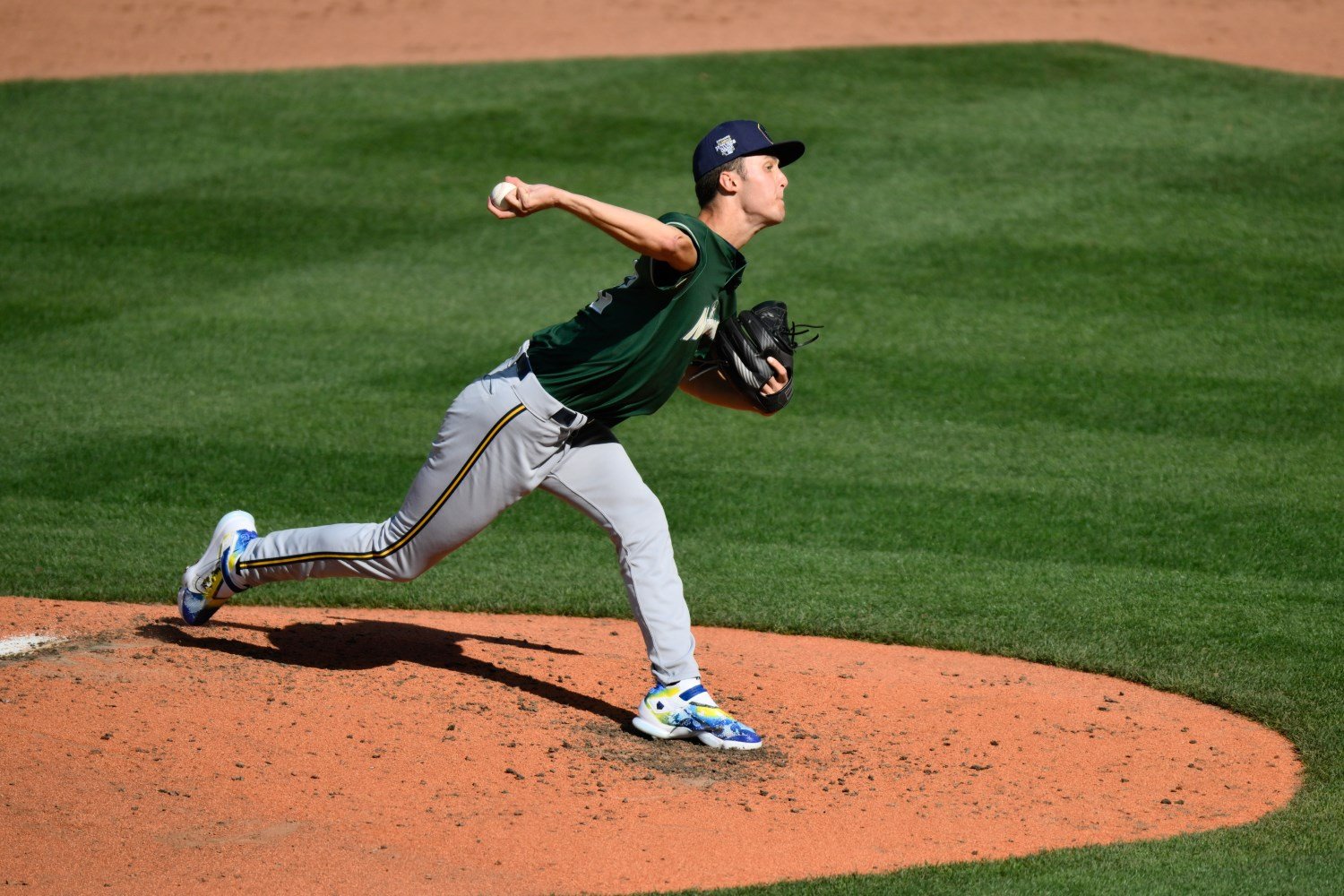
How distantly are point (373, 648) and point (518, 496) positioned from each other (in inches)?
44.7

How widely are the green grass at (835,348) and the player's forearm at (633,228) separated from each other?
5.79 feet

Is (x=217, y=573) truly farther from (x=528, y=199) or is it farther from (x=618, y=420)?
(x=528, y=199)

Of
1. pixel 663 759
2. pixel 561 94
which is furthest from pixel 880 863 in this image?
pixel 561 94

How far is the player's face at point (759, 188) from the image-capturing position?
468cm

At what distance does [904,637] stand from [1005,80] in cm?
985

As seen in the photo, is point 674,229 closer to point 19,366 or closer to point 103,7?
point 19,366

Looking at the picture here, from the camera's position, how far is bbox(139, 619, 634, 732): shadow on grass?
17.5 feet

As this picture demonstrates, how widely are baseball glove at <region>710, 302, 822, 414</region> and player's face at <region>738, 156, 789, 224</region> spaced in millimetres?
316

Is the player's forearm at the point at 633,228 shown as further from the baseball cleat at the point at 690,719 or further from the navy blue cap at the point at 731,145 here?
the baseball cleat at the point at 690,719

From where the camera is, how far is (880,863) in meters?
4.07

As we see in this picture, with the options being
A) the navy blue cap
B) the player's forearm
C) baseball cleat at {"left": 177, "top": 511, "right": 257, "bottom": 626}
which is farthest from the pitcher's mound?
the navy blue cap

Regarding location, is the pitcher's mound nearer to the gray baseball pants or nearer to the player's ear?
the gray baseball pants

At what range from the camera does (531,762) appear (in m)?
4.71

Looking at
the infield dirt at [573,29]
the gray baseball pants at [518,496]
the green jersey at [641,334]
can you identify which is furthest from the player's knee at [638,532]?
the infield dirt at [573,29]
